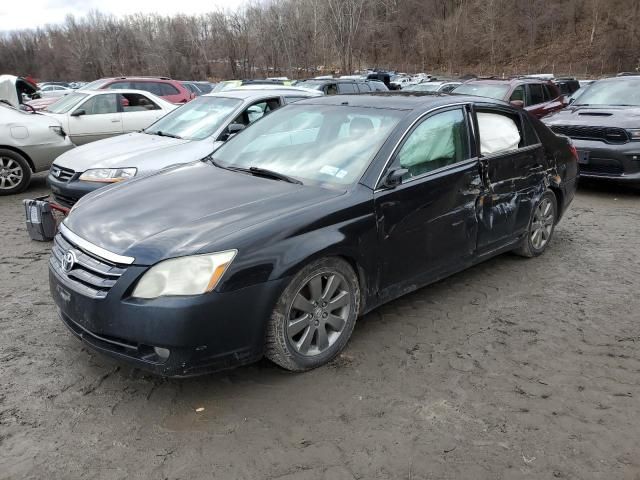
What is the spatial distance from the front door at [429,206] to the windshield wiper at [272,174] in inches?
23.3

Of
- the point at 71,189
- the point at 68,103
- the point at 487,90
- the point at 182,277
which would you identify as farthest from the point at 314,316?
the point at 487,90

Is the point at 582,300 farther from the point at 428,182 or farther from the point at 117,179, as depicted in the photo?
the point at 117,179

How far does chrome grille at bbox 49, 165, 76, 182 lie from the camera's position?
19.8 feet

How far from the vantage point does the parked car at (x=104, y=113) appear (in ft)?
31.6

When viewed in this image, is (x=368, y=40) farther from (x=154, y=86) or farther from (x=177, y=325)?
(x=177, y=325)

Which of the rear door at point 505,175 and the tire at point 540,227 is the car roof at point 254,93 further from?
the tire at point 540,227

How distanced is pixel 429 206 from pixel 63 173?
4514 millimetres


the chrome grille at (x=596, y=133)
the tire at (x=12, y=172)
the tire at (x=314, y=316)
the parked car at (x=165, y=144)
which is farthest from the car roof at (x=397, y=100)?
the tire at (x=12, y=172)

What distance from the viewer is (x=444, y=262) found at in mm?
3986

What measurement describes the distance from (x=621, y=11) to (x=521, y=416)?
71.3 meters

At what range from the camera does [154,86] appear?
564 inches

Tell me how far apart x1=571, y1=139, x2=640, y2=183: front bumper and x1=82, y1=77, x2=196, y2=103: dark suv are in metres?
10.4

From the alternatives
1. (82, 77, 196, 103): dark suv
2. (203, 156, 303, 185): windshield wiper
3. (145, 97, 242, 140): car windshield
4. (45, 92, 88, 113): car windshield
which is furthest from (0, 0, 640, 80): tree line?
(203, 156, 303, 185): windshield wiper

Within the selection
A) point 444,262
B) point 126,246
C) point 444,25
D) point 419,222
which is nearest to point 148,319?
point 126,246
